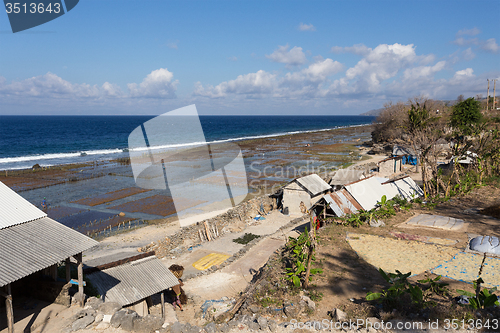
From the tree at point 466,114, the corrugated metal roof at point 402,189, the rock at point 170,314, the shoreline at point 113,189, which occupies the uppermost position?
the tree at point 466,114

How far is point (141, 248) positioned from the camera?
16578mm

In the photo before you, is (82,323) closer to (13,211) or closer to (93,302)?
(93,302)

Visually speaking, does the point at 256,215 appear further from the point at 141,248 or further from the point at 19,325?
the point at 19,325

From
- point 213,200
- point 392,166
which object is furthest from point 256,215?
point 392,166

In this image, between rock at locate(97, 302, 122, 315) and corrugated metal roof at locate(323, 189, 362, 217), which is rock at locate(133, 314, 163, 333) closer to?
rock at locate(97, 302, 122, 315)

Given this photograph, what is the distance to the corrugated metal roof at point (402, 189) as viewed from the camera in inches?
771

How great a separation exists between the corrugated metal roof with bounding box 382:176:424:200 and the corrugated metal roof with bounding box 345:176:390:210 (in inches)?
19.3

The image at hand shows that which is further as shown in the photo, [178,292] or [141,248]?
[141,248]

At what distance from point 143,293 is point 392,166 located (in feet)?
98.3

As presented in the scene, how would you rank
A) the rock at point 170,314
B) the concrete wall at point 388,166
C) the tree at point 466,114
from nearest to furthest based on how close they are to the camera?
1. the rock at point 170,314
2. the concrete wall at point 388,166
3. the tree at point 466,114

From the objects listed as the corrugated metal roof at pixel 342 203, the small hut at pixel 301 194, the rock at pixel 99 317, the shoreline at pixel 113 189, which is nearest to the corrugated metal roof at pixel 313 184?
the small hut at pixel 301 194

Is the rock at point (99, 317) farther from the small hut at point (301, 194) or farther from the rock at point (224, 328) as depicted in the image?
the small hut at point (301, 194)

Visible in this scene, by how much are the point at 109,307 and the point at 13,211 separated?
380 centimetres

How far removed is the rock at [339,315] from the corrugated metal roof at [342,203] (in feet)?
28.1
